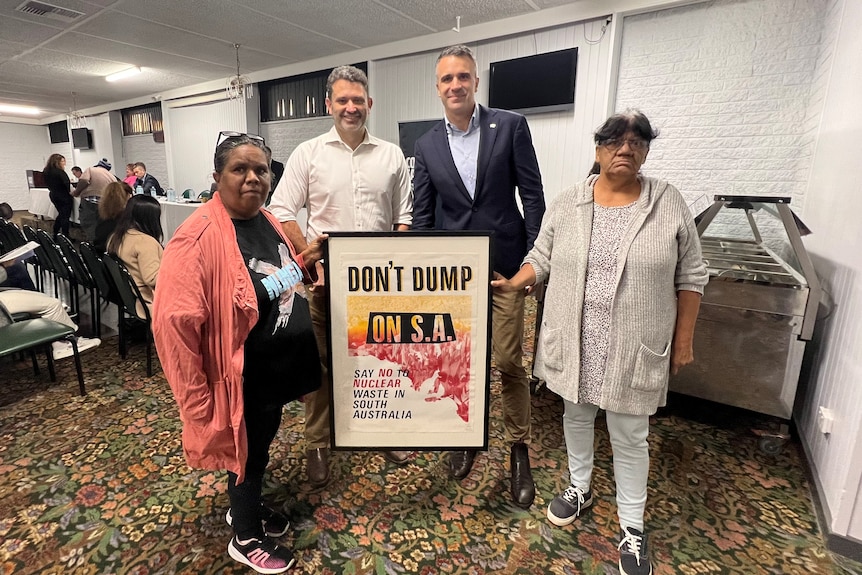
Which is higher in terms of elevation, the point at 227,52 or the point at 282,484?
the point at 227,52

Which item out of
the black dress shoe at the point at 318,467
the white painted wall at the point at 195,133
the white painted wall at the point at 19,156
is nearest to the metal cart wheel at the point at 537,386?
the black dress shoe at the point at 318,467

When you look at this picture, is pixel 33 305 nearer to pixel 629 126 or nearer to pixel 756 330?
pixel 629 126

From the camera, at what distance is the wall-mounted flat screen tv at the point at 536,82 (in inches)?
161

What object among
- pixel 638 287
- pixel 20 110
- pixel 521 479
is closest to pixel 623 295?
pixel 638 287

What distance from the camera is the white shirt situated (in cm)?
177

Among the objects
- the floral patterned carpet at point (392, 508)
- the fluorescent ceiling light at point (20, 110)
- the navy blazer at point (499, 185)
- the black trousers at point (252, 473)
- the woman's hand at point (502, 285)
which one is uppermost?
the fluorescent ceiling light at point (20, 110)

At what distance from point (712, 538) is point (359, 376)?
1.43m

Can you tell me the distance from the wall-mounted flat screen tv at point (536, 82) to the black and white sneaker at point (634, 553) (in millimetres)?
3676

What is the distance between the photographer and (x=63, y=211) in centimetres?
771

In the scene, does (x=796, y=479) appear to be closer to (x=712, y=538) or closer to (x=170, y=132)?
(x=712, y=538)

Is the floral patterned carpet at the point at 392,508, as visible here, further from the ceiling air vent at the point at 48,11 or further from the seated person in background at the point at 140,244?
the ceiling air vent at the point at 48,11

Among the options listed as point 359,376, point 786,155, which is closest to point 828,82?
point 786,155

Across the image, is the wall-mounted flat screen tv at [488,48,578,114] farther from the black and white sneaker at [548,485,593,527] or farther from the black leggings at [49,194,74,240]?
the black leggings at [49,194,74,240]

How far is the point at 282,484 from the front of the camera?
193 centimetres
